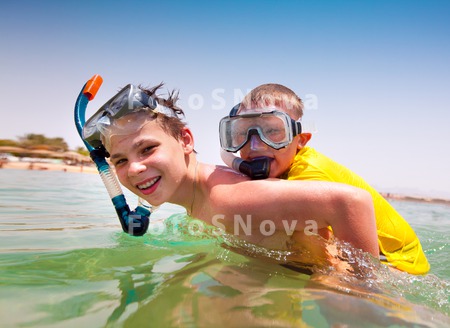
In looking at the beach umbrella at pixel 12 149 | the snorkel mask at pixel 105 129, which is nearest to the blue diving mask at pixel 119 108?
the snorkel mask at pixel 105 129

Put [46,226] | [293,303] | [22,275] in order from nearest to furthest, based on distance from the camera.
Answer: [293,303] < [22,275] < [46,226]

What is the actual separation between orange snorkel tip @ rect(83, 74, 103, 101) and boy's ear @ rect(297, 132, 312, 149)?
73.8 inches

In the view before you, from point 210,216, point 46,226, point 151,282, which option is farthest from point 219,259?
point 46,226

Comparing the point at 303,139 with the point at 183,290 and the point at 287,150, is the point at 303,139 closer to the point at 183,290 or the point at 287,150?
the point at 287,150

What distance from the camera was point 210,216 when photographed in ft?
8.77

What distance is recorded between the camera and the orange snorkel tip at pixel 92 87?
323 centimetres

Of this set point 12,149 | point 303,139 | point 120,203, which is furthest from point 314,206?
point 12,149

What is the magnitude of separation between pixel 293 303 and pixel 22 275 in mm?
1490

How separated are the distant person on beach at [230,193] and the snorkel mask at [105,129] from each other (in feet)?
0.05

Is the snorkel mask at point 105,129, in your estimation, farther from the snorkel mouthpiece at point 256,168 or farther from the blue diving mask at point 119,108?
the snorkel mouthpiece at point 256,168

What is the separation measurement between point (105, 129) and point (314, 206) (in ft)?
5.46

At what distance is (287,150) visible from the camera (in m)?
2.90

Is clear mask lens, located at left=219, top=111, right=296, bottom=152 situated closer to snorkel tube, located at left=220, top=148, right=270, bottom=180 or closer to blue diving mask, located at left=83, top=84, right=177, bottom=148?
snorkel tube, located at left=220, top=148, right=270, bottom=180

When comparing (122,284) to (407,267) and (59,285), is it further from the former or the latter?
(407,267)
